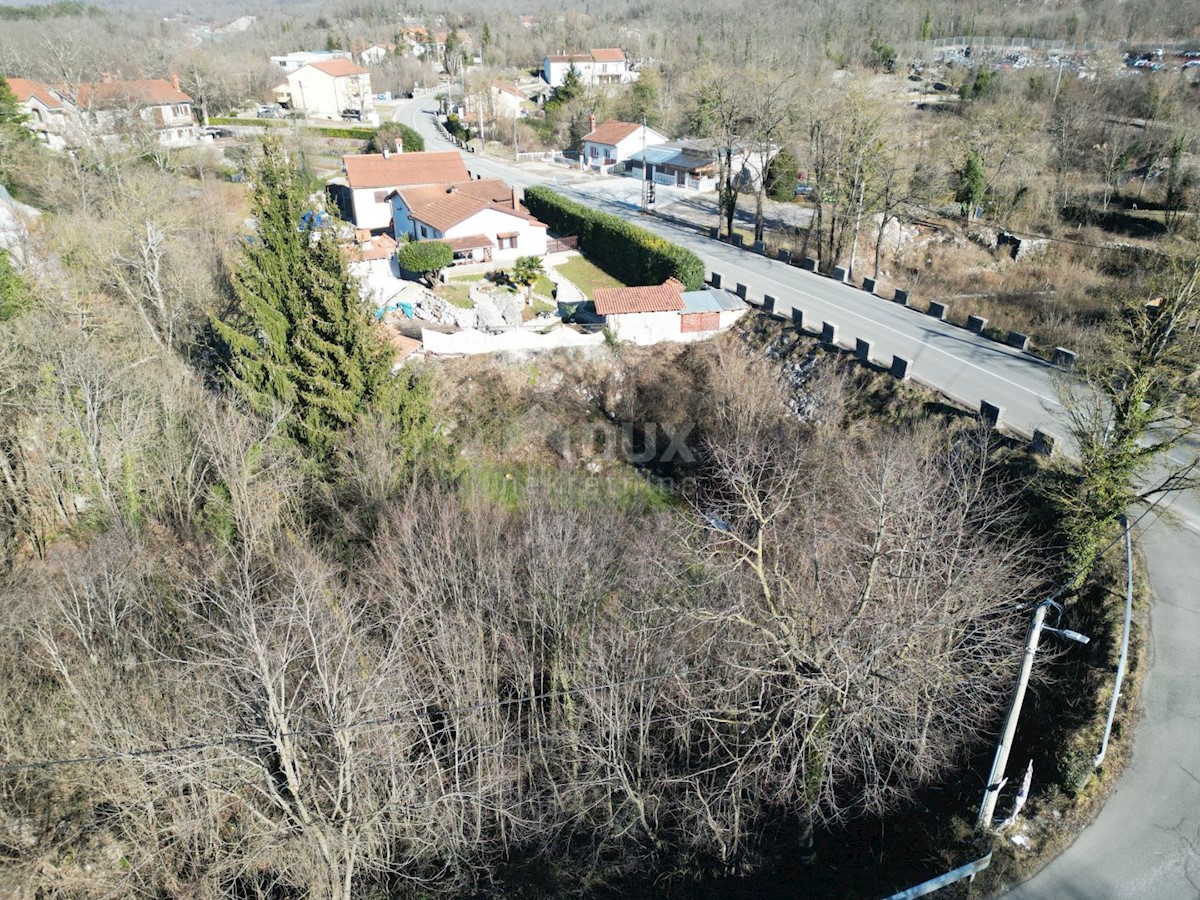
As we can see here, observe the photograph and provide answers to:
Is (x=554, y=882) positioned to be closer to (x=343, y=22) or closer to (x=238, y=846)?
(x=238, y=846)

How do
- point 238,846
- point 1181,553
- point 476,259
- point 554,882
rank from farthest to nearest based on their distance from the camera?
point 476,259
point 1181,553
point 554,882
point 238,846

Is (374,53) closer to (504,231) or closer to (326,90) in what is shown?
(326,90)

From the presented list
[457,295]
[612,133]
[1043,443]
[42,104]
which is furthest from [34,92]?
[1043,443]

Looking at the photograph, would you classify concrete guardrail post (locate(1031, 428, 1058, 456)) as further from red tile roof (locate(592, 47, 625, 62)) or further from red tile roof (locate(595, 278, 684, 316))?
red tile roof (locate(592, 47, 625, 62))

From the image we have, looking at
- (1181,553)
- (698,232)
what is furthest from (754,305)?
(1181,553)

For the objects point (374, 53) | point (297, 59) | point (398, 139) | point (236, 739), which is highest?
point (374, 53)

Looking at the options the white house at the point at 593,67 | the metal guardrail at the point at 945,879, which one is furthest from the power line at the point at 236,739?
the white house at the point at 593,67
